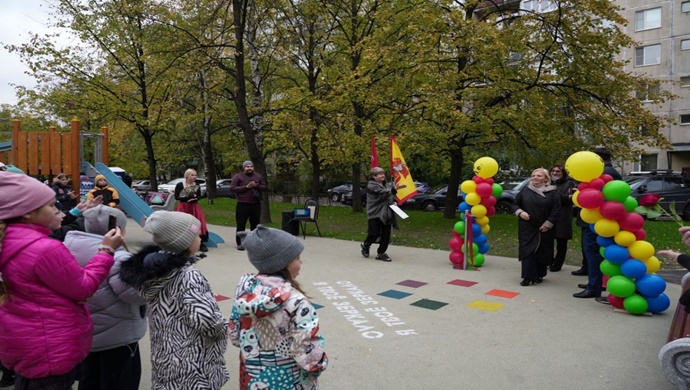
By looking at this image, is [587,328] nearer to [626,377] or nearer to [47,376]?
[626,377]

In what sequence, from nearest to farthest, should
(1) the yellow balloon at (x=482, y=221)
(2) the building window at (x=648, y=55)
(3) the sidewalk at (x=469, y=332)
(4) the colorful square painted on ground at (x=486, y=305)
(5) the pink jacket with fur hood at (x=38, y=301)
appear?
(5) the pink jacket with fur hood at (x=38, y=301)
(3) the sidewalk at (x=469, y=332)
(4) the colorful square painted on ground at (x=486, y=305)
(1) the yellow balloon at (x=482, y=221)
(2) the building window at (x=648, y=55)

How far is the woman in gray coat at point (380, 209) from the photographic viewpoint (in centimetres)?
920

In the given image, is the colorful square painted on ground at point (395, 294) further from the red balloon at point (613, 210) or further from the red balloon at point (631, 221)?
the red balloon at point (631, 221)

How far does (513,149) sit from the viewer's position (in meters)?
17.1

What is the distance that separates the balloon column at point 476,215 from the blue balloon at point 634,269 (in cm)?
279

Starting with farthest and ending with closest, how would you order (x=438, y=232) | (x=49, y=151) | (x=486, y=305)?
(x=438, y=232)
(x=49, y=151)
(x=486, y=305)

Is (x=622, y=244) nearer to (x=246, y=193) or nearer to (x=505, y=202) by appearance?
(x=246, y=193)

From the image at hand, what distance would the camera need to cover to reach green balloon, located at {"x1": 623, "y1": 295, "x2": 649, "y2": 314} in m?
5.66

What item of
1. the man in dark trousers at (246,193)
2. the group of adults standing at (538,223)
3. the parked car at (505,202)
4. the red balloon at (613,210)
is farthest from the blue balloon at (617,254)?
the parked car at (505,202)

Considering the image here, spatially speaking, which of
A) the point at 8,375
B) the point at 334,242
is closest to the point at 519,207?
the point at 334,242

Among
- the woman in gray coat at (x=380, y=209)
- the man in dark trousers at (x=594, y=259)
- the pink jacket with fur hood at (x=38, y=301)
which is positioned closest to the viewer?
the pink jacket with fur hood at (x=38, y=301)

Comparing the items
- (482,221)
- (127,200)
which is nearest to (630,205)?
(482,221)

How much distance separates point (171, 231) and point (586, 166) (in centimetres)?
501

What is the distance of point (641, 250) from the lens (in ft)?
18.4
